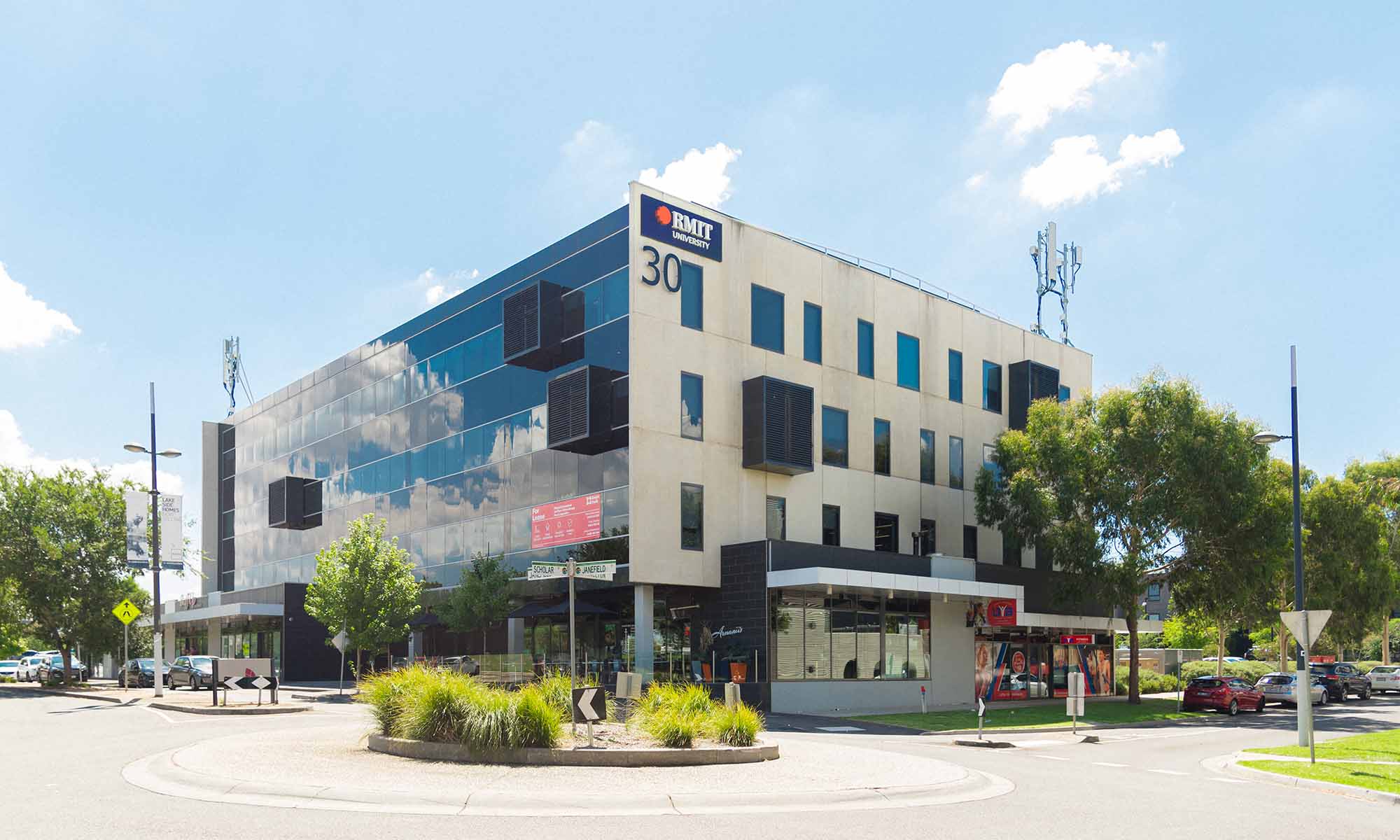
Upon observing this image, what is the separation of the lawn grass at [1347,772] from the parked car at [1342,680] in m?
35.5

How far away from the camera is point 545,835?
11430mm

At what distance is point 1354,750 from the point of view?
Result: 22.7 meters

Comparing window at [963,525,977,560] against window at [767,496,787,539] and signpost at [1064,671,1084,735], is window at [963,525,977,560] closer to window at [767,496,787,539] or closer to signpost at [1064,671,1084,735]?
window at [767,496,787,539]

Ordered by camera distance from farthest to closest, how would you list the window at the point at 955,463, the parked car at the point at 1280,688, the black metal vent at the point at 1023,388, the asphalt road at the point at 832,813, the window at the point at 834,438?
the black metal vent at the point at 1023,388 < the window at the point at 955,463 < the parked car at the point at 1280,688 < the window at the point at 834,438 < the asphalt road at the point at 832,813

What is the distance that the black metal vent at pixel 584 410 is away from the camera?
3575 centimetres

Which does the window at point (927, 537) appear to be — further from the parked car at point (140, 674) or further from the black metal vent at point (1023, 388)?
the parked car at point (140, 674)

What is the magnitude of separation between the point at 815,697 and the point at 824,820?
22873 mm

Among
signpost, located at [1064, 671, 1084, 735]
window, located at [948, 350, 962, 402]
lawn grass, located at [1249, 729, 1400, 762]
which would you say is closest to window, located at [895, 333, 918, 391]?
window, located at [948, 350, 962, 402]

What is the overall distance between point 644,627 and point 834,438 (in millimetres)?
10416

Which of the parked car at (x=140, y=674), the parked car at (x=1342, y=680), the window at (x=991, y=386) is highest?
the window at (x=991, y=386)

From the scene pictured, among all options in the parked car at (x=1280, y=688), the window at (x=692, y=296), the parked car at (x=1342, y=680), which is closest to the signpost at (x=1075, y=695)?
the window at (x=692, y=296)

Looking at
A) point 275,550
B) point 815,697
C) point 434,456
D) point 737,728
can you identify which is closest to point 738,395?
point 815,697

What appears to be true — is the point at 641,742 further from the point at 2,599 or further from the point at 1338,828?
the point at 2,599

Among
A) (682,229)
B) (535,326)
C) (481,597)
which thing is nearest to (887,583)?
(682,229)
